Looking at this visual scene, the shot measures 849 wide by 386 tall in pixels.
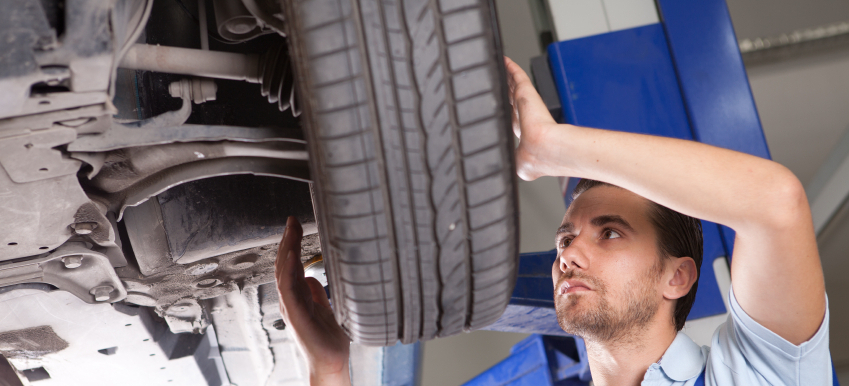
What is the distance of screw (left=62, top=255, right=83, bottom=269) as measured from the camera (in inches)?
40.4

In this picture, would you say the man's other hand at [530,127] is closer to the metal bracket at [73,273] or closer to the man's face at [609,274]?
the man's face at [609,274]

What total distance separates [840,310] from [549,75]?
2946 mm

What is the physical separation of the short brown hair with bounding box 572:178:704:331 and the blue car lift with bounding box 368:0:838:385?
0.32m

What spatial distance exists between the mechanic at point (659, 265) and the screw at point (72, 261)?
0.35 metres

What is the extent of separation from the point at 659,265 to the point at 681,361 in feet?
0.65

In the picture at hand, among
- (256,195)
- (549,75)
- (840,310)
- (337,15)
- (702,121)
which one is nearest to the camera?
(337,15)

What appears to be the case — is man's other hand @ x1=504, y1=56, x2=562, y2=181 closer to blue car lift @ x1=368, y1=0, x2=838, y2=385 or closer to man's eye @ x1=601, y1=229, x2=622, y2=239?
man's eye @ x1=601, y1=229, x2=622, y2=239

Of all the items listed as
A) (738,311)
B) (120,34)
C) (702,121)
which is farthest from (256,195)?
(702,121)

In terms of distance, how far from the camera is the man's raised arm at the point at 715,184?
82 centimetres

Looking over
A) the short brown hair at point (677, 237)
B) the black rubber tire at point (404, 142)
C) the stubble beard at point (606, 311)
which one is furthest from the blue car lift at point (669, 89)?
the black rubber tire at point (404, 142)

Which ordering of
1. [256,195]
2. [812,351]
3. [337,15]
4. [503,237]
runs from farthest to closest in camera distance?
1. [256,195]
2. [812,351]
3. [503,237]
4. [337,15]

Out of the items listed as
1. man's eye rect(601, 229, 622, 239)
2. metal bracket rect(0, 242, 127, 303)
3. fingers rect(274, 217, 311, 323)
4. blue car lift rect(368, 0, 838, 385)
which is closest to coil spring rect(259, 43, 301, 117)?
fingers rect(274, 217, 311, 323)

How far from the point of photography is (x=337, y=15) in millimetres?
684

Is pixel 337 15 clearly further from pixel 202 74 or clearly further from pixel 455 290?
pixel 455 290
